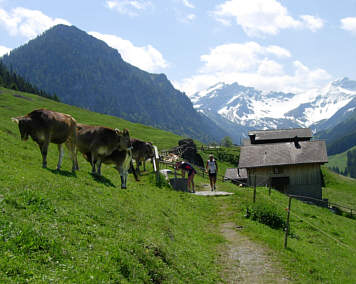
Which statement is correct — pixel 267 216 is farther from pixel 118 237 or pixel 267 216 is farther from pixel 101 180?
pixel 118 237

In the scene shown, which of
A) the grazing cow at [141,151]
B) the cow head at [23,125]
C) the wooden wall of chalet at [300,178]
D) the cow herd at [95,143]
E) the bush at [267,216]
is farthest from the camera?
the wooden wall of chalet at [300,178]

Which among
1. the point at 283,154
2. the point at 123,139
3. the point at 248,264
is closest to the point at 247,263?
the point at 248,264

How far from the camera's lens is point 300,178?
5825 cm

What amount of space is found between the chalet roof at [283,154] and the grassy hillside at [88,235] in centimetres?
4235

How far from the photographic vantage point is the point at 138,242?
1109cm

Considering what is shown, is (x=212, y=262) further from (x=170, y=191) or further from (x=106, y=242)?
(x=170, y=191)

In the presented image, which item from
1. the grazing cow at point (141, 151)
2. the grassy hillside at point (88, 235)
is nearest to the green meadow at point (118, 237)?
the grassy hillside at point (88, 235)

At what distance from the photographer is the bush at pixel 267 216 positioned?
2112 centimetres

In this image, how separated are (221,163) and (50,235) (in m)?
94.6

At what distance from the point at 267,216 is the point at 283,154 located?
4039cm

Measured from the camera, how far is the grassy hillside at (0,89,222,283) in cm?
787

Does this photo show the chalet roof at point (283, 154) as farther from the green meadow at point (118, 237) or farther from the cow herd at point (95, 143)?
the cow herd at point (95, 143)

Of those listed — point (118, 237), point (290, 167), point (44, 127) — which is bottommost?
point (290, 167)

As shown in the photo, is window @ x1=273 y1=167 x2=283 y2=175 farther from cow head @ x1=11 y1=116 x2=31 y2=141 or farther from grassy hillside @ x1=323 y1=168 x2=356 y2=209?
cow head @ x1=11 y1=116 x2=31 y2=141
